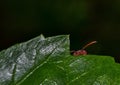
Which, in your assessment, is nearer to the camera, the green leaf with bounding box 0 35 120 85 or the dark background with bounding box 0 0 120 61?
the green leaf with bounding box 0 35 120 85

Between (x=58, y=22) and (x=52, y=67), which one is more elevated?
(x=52, y=67)

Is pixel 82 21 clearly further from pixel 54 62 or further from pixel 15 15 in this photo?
pixel 54 62

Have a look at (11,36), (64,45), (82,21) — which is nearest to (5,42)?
(11,36)

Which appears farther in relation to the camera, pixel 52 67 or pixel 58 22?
pixel 58 22

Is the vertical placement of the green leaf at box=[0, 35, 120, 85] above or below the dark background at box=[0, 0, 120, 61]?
above
